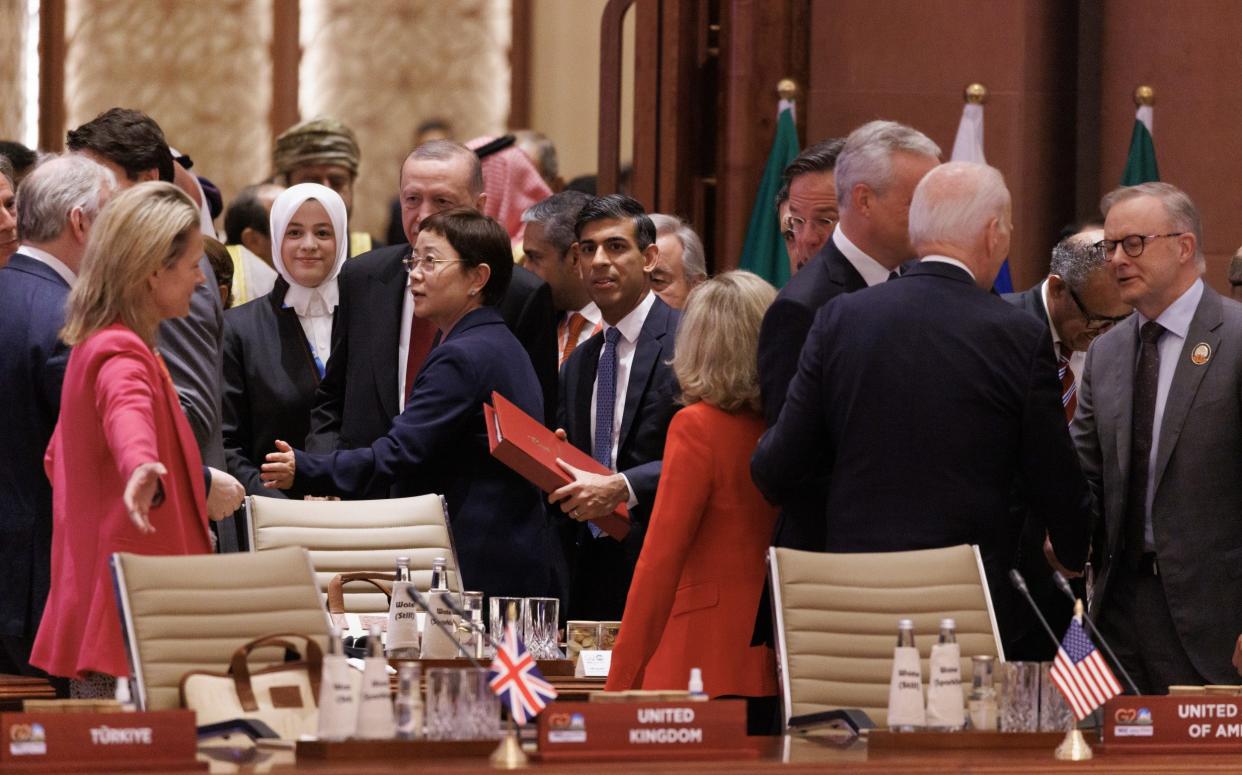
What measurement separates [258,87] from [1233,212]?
525 cm

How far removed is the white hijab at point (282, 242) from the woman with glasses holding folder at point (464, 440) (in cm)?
79

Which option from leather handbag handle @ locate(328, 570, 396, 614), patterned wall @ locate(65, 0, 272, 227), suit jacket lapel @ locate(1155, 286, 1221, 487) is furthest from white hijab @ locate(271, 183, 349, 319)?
patterned wall @ locate(65, 0, 272, 227)

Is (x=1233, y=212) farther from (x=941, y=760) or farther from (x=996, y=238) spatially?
(x=941, y=760)

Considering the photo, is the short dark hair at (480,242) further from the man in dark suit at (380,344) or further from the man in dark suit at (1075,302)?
the man in dark suit at (1075,302)

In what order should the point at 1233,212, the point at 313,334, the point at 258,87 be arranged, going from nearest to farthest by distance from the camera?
the point at 313,334
the point at 1233,212
the point at 258,87

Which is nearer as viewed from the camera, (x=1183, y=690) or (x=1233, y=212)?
(x=1183, y=690)

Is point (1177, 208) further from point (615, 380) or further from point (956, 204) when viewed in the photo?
point (615, 380)

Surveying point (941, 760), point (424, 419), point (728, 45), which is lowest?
point (941, 760)

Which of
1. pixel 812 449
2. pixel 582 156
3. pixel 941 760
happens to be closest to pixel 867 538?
pixel 812 449

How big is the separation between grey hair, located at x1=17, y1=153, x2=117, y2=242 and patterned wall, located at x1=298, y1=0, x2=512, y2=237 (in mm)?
5832

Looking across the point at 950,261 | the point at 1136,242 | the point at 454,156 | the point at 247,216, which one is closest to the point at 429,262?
the point at 454,156

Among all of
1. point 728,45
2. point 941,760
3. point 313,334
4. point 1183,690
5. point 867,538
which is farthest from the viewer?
point 728,45

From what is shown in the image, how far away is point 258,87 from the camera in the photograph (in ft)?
33.9

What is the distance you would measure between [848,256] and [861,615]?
922 millimetres
